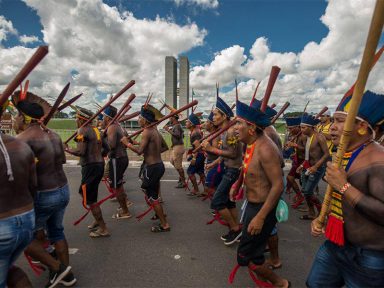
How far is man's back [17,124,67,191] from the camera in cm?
264

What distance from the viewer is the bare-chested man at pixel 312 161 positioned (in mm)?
4645

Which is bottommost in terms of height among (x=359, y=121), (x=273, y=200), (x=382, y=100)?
(x=273, y=200)

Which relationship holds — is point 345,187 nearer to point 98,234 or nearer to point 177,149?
point 98,234

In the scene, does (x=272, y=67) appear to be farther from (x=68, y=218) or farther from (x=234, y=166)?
(x=68, y=218)

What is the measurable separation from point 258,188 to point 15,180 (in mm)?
2016

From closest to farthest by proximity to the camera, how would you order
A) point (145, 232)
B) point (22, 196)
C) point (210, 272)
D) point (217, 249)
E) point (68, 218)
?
1. point (22, 196)
2. point (210, 272)
3. point (217, 249)
4. point (145, 232)
5. point (68, 218)

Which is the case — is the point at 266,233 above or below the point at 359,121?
below

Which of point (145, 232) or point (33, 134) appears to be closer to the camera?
point (33, 134)

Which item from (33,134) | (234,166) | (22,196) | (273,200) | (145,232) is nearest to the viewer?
(22,196)

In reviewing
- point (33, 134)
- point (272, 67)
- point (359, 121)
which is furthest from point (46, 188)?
point (359, 121)

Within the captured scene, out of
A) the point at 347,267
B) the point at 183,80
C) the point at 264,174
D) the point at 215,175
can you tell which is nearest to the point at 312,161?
the point at 215,175

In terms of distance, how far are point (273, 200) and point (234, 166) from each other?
1645mm

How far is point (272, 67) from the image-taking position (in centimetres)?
231

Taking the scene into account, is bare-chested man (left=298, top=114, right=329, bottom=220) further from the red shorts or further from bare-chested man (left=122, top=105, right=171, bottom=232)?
bare-chested man (left=122, top=105, right=171, bottom=232)
